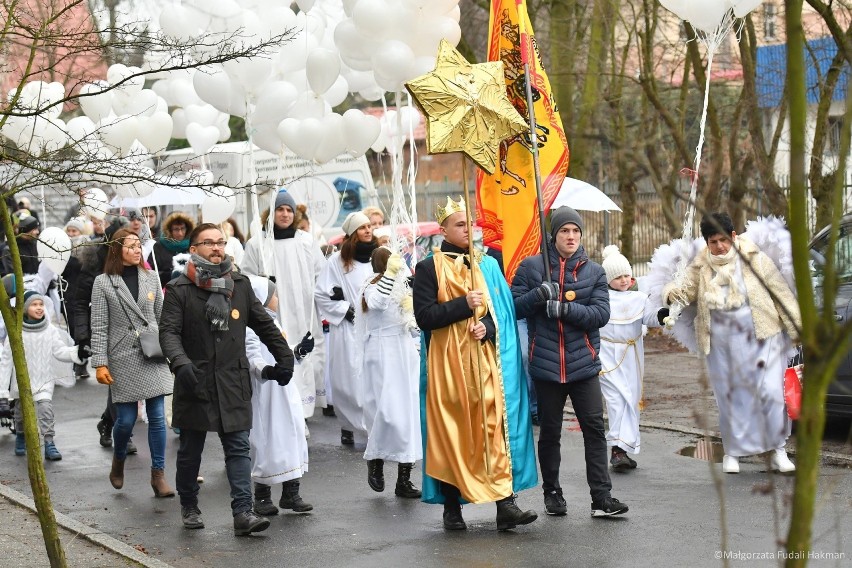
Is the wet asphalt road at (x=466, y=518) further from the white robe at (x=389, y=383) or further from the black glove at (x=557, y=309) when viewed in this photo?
the black glove at (x=557, y=309)

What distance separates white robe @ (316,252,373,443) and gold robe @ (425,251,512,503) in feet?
11.0

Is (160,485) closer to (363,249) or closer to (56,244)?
(363,249)

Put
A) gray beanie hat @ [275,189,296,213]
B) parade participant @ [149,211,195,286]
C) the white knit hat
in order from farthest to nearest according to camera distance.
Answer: parade participant @ [149,211,195,286], gray beanie hat @ [275,189,296,213], the white knit hat

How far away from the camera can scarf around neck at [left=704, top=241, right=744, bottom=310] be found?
29.8ft

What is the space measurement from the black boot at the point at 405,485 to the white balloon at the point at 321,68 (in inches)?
143

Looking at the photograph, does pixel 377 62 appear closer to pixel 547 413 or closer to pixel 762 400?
pixel 547 413

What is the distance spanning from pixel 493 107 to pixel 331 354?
13.8ft

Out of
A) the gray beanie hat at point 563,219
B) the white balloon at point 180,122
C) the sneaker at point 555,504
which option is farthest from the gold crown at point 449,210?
the white balloon at point 180,122

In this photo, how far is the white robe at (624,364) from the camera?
9586 millimetres

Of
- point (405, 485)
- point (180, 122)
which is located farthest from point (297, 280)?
point (405, 485)

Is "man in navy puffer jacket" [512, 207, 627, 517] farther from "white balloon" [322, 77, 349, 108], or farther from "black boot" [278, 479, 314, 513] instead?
"white balloon" [322, 77, 349, 108]

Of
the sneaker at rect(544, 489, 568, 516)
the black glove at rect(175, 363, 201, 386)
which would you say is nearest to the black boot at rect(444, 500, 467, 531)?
the sneaker at rect(544, 489, 568, 516)

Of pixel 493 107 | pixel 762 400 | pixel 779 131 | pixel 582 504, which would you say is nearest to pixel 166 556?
pixel 582 504

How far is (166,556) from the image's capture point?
24.1 feet
